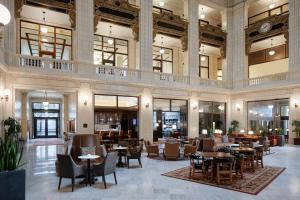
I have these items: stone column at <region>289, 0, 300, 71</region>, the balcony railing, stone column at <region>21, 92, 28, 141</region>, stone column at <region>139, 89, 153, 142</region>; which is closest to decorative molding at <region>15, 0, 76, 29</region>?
the balcony railing

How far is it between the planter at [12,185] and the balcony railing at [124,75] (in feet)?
21.4

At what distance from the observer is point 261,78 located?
607 inches

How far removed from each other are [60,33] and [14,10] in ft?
10.7

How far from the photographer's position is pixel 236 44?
1678 cm

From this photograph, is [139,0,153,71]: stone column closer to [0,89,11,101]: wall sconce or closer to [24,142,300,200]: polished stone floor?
[0,89,11,101]: wall sconce

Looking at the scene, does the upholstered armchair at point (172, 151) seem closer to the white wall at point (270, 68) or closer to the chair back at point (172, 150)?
the chair back at point (172, 150)

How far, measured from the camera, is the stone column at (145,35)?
13422 mm

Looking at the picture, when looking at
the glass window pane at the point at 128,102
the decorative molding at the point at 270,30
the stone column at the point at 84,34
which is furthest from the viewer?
the decorative molding at the point at 270,30

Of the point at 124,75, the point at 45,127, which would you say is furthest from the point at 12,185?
the point at 45,127

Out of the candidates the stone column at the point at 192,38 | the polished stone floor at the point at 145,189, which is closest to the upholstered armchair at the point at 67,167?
the polished stone floor at the point at 145,189

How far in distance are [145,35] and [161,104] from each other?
3948 mm

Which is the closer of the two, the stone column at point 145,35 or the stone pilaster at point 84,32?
the stone pilaster at point 84,32

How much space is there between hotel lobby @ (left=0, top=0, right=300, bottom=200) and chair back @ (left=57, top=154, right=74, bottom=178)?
2cm

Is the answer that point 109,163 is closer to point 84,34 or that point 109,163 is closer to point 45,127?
point 84,34
